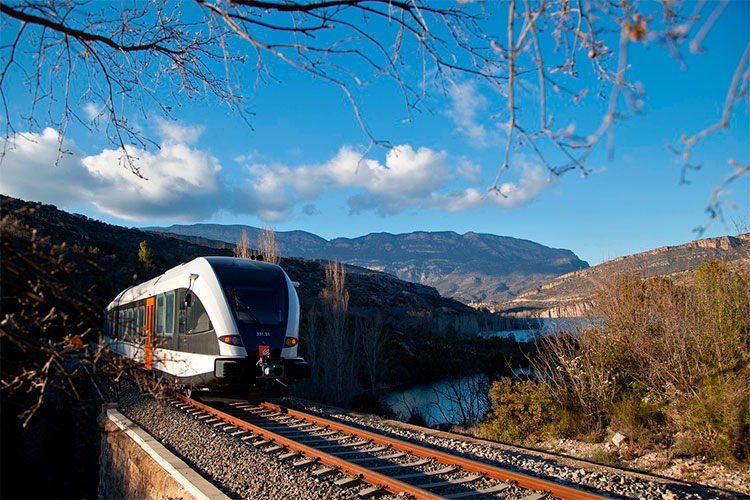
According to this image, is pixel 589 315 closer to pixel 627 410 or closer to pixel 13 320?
pixel 627 410

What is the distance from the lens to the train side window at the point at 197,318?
10125 mm

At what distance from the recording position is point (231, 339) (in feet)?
32.1

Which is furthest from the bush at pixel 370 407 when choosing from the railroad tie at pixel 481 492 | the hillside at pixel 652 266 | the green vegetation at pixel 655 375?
the railroad tie at pixel 481 492

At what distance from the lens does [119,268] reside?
35.6m

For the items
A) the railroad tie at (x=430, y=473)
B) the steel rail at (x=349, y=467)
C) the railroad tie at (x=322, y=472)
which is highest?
the steel rail at (x=349, y=467)

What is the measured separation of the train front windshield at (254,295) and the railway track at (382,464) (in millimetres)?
1951

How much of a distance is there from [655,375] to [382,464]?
21.0 ft

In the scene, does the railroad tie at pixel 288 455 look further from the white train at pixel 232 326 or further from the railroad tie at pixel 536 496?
the railroad tie at pixel 536 496

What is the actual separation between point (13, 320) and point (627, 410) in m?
10.2

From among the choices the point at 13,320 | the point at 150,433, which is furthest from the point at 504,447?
the point at 13,320

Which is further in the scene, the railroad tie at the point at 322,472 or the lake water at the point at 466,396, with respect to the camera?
the lake water at the point at 466,396

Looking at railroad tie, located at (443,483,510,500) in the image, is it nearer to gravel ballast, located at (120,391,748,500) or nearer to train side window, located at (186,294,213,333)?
gravel ballast, located at (120,391,748,500)

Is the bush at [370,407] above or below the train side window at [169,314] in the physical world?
below

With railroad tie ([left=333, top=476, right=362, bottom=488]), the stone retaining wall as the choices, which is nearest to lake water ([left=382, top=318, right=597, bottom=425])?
railroad tie ([left=333, top=476, right=362, bottom=488])
